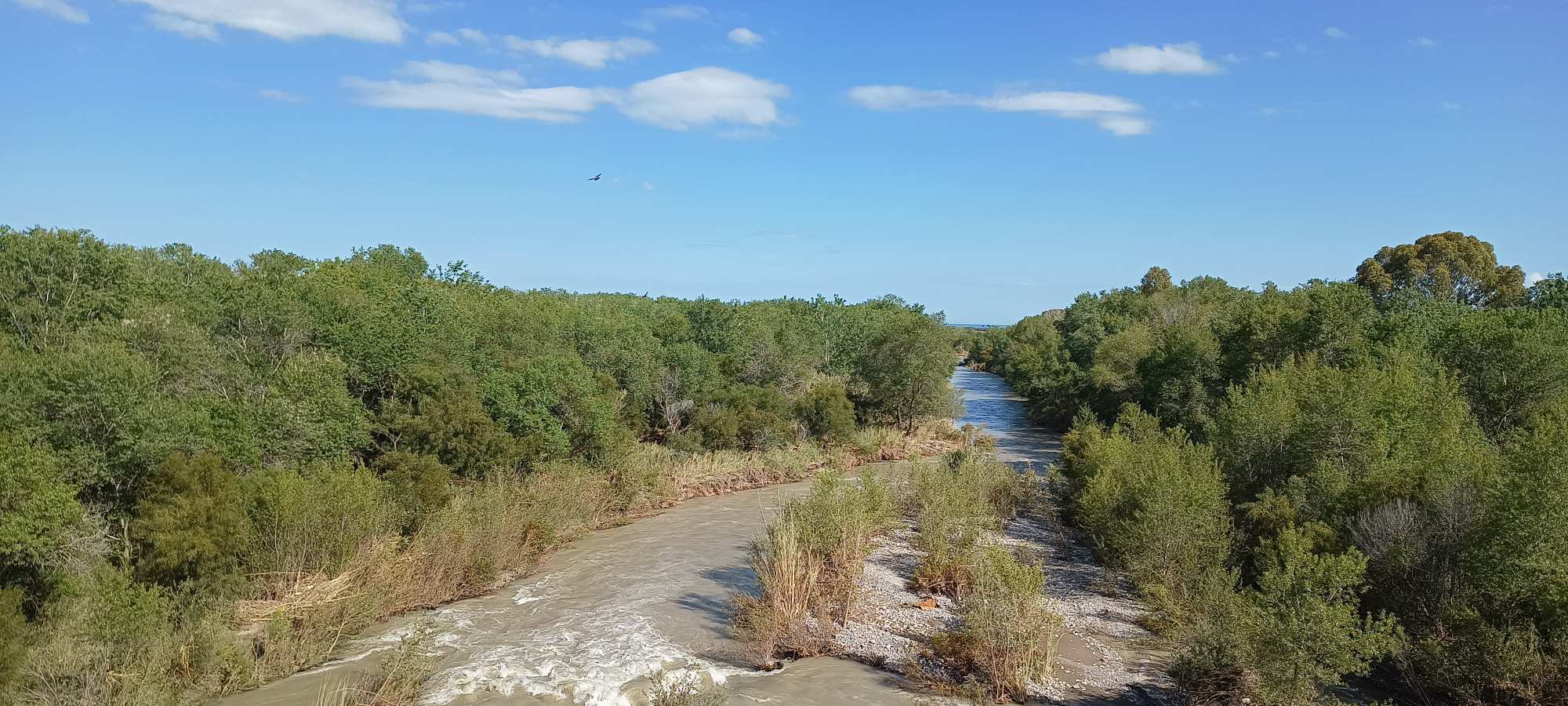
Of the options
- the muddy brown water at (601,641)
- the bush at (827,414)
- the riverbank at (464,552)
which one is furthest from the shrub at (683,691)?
the bush at (827,414)

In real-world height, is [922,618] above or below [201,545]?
below

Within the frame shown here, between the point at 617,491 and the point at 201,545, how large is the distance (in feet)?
43.2

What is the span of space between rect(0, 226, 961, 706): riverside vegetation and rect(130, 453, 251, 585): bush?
0.04m

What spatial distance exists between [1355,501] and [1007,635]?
8.46 m

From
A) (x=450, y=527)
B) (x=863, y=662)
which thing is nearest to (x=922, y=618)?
(x=863, y=662)

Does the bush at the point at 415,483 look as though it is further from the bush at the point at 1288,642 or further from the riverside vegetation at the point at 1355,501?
the bush at the point at 1288,642

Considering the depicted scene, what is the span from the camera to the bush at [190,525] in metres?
13.7

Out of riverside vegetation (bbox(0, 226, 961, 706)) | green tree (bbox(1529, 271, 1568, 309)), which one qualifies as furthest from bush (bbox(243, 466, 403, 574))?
green tree (bbox(1529, 271, 1568, 309))

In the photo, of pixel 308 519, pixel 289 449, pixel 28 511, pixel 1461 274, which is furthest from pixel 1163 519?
pixel 1461 274

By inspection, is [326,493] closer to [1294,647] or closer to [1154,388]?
[1294,647]

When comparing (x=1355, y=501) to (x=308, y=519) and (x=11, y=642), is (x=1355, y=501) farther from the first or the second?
(x=11, y=642)

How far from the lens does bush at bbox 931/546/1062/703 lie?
1216 centimetres

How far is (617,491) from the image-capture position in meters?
26.2

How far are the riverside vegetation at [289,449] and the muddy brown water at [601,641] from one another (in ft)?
2.49
